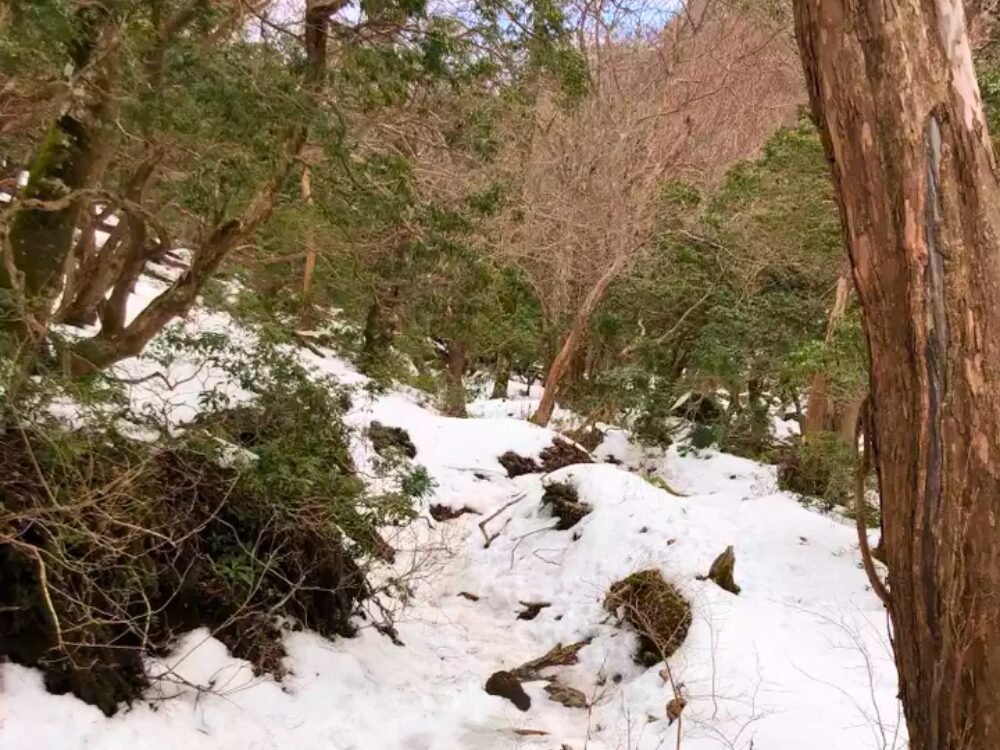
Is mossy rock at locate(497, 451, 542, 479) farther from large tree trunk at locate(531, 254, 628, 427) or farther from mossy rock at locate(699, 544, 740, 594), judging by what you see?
mossy rock at locate(699, 544, 740, 594)

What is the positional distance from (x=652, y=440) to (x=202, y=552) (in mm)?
10062

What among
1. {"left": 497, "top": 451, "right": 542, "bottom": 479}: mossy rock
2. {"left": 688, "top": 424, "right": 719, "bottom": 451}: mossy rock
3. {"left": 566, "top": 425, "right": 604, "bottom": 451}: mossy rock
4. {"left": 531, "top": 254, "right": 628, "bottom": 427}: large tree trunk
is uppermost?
{"left": 531, "top": 254, "right": 628, "bottom": 427}: large tree trunk

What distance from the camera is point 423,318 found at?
28.7 feet

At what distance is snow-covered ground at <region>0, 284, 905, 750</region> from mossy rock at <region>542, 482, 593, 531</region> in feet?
0.46

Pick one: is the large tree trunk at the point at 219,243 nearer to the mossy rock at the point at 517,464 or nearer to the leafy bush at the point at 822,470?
the mossy rock at the point at 517,464

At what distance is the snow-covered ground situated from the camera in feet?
13.5

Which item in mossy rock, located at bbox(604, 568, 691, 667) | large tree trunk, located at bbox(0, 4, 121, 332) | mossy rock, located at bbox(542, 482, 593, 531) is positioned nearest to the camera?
large tree trunk, located at bbox(0, 4, 121, 332)

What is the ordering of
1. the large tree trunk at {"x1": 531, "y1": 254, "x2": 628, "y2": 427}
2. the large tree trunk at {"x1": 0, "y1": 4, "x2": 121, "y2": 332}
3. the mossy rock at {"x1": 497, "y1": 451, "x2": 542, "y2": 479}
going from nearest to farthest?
the large tree trunk at {"x1": 0, "y1": 4, "x2": 121, "y2": 332}
the mossy rock at {"x1": 497, "y1": 451, "x2": 542, "y2": 479}
the large tree trunk at {"x1": 531, "y1": 254, "x2": 628, "y2": 427}

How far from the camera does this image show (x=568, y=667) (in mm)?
5762

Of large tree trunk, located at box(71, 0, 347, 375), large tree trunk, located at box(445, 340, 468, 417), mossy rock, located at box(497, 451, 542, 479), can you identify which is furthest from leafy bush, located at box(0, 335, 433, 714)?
large tree trunk, located at box(445, 340, 468, 417)

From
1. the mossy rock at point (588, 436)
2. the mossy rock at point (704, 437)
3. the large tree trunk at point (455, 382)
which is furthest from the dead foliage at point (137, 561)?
the mossy rock at point (704, 437)

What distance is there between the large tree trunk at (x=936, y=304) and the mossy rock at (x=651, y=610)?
3.68 m

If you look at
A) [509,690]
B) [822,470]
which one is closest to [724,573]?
[509,690]

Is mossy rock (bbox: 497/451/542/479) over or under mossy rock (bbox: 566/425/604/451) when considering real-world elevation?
under
